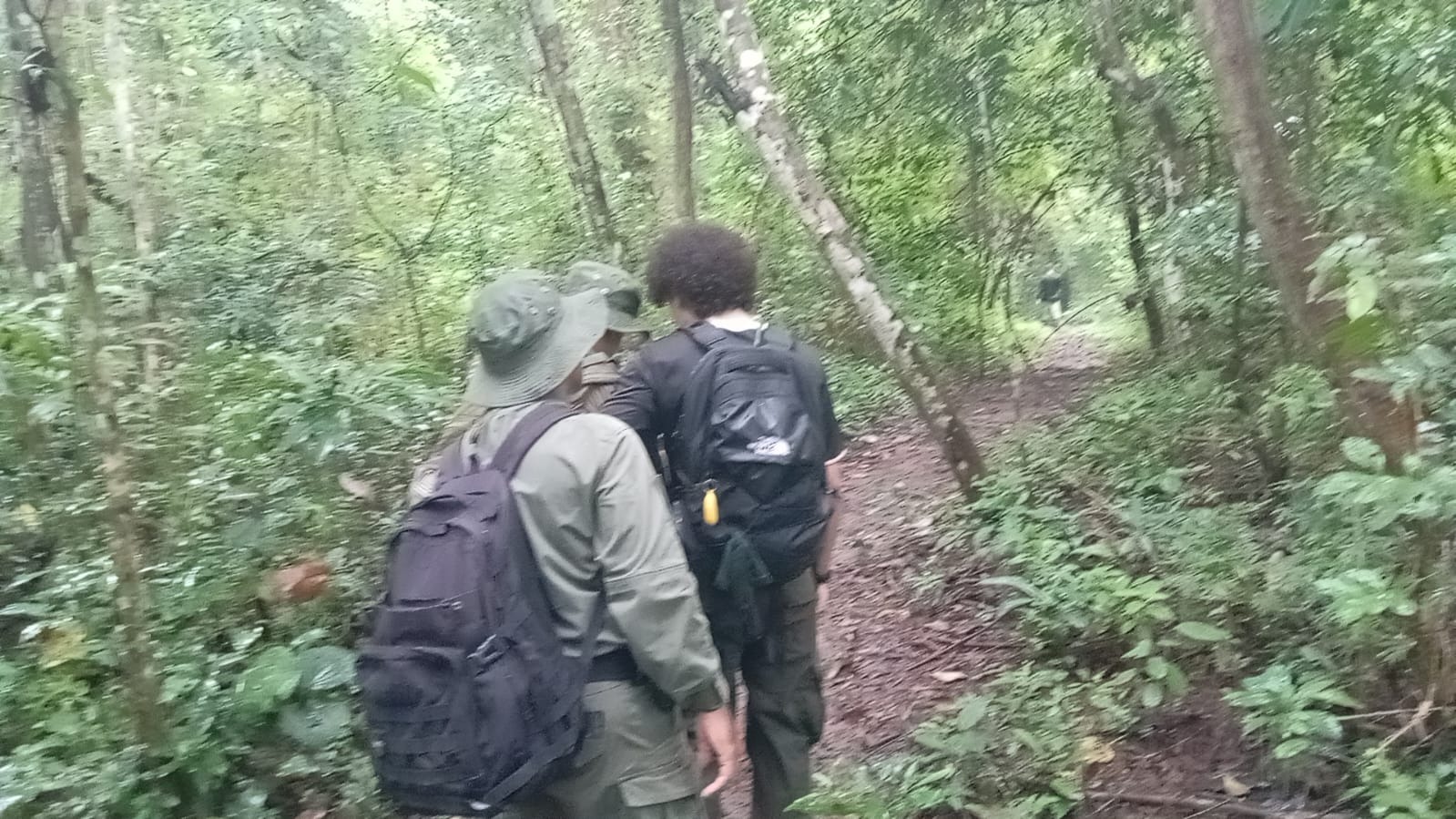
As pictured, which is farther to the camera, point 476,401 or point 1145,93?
point 1145,93

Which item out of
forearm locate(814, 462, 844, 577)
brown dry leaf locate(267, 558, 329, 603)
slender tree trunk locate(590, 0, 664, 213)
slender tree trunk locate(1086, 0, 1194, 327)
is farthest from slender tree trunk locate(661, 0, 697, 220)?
forearm locate(814, 462, 844, 577)

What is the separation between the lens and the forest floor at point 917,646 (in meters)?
3.74

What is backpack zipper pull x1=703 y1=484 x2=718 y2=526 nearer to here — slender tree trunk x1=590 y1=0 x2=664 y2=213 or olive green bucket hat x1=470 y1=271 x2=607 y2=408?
olive green bucket hat x1=470 y1=271 x2=607 y2=408

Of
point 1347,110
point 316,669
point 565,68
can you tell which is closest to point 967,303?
point 565,68

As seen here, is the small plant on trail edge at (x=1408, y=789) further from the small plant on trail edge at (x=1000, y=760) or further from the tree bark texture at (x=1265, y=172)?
the tree bark texture at (x=1265, y=172)

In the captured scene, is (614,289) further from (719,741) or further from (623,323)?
(719,741)

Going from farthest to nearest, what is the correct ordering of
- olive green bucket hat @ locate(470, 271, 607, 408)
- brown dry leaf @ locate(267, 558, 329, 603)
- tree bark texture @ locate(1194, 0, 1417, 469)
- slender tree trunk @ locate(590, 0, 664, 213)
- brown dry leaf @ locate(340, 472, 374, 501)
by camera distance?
slender tree trunk @ locate(590, 0, 664, 213), brown dry leaf @ locate(340, 472, 374, 501), brown dry leaf @ locate(267, 558, 329, 603), tree bark texture @ locate(1194, 0, 1417, 469), olive green bucket hat @ locate(470, 271, 607, 408)

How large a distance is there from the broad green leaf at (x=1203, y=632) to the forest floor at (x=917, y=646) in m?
0.22

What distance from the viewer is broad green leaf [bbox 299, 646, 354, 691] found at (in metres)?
3.69

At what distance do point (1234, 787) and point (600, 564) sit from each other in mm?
2474

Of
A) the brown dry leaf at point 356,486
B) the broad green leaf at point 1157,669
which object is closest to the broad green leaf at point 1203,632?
the broad green leaf at point 1157,669

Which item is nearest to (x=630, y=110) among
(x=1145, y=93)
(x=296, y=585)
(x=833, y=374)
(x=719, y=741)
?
(x=833, y=374)

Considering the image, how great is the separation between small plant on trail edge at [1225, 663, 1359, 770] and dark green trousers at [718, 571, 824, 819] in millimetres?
1443

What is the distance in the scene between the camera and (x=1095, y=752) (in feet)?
12.5
